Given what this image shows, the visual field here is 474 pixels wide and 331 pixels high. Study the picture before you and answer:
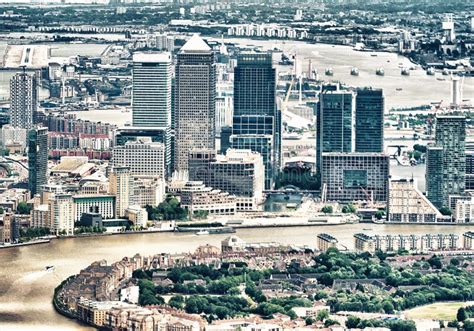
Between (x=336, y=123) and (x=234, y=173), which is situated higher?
(x=336, y=123)

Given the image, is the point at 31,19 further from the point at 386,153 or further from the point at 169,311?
the point at 169,311

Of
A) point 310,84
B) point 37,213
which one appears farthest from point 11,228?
point 310,84

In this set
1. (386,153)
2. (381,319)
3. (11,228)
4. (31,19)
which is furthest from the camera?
(31,19)

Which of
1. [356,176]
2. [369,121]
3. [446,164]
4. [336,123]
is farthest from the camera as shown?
[369,121]

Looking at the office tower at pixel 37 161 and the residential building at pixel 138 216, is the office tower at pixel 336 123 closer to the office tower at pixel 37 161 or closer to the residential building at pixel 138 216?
the office tower at pixel 37 161

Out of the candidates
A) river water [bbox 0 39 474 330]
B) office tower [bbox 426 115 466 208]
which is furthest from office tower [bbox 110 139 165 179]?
office tower [bbox 426 115 466 208]

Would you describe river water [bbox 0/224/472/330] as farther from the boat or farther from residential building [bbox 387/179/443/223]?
the boat

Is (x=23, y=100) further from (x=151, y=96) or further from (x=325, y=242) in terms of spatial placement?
(x=325, y=242)

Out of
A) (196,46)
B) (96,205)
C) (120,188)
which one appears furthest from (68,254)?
(196,46)
